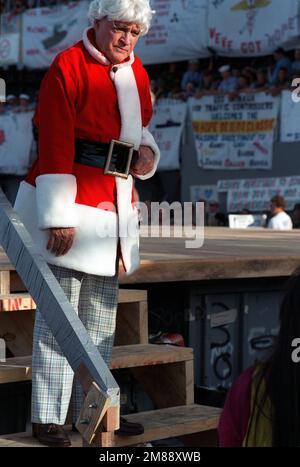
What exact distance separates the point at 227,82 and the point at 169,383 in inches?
415

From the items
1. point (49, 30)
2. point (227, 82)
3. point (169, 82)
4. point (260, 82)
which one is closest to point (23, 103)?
point (49, 30)

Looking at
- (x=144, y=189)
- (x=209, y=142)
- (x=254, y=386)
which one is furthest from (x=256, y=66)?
(x=254, y=386)

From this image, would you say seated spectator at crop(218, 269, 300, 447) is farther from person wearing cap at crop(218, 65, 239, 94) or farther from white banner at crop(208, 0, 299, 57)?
person wearing cap at crop(218, 65, 239, 94)

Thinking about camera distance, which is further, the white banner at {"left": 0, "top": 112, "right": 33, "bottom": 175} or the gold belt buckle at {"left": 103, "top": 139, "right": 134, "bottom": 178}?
the white banner at {"left": 0, "top": 112, "right": 33, "bottom": 175}

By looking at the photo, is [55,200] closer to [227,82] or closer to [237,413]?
[237,413]

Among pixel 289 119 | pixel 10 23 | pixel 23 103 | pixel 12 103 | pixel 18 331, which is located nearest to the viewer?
pixel 18 331

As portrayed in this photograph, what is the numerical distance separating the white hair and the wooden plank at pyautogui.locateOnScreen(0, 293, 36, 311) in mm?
1037

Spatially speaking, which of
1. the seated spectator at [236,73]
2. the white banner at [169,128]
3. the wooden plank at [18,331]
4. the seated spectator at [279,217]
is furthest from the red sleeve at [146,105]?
the white banner at [169,128]

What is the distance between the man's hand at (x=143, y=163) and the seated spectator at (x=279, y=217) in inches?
325

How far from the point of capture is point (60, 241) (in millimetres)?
3186

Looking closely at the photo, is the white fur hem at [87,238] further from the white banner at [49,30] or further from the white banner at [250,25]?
the white banner at [49,30]

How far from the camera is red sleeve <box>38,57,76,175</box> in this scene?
3107 mm

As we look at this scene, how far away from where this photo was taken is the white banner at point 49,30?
16.9 meters

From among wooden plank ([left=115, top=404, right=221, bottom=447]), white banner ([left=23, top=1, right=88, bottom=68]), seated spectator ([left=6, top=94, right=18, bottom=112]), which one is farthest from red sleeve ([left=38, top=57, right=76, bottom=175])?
seated spectator ([left=6, top=94, right=18, bottom=112])
